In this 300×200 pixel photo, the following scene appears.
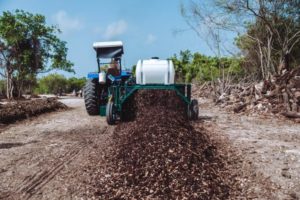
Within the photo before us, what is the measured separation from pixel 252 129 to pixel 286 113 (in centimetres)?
274

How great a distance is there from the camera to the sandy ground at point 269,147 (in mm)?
4703

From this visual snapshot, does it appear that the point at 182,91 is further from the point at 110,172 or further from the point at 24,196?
the point at 24,196

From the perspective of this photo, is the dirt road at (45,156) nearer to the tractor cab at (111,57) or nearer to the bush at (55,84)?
the tractor cab at (111,57)

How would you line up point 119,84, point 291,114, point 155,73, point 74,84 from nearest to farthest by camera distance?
point 155,73 < point 119,84 < point 291,114 < point 74,84

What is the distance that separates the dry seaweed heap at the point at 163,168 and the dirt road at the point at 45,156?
0.48 m

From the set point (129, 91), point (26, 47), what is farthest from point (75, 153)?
point (26, 47)

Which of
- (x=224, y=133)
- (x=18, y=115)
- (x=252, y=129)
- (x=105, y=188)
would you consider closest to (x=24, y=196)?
(x=105, y=188)

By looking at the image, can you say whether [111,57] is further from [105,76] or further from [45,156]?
[45,156]

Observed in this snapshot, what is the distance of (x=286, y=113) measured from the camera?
36.8ft

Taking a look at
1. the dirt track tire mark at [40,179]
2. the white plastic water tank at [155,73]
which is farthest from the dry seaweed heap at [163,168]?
the white plastic water tank at [155,73]

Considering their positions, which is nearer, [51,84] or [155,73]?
[155,73]

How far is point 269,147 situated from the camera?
6.59 m

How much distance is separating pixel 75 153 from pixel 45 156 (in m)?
0.49

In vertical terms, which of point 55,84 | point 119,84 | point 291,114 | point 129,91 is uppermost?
point 55,84
